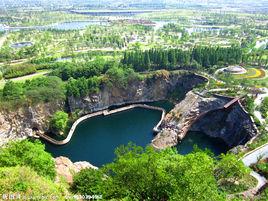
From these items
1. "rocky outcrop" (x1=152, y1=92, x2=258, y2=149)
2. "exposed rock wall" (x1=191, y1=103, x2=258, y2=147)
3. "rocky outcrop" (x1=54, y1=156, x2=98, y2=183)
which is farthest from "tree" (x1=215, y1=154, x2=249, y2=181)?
"rocky outcrop" (x1=152, y1=92, x2=258, y2=149)

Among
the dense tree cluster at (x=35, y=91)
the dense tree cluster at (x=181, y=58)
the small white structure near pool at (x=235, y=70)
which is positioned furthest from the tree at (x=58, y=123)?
the small white structure near pool at (x=235, y=70)

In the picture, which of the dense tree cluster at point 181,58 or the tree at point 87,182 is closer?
the tree at point 87,182

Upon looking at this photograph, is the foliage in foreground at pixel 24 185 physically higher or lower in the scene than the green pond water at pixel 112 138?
higher

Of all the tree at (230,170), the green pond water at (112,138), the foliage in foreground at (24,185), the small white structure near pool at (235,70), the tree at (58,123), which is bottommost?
the green pond water at (112,138)

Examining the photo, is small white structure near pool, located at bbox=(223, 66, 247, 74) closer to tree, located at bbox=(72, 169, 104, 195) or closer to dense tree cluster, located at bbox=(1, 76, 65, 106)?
dense tree cluster, located at bbox=(1, 76, 65, 106)

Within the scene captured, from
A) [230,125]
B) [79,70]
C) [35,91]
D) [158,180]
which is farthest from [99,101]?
[158,180]

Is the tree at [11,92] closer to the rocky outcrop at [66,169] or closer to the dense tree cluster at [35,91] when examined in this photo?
the dense tree cluster at [35,91]
